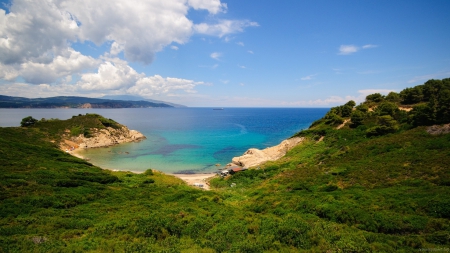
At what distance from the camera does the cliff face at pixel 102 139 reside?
68.4 metres

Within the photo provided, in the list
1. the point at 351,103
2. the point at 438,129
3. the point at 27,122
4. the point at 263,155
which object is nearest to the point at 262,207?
the point at 438,129

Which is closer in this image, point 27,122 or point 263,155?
point 263,155

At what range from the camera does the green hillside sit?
11.0m

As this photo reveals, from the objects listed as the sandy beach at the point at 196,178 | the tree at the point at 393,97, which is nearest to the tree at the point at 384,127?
the tree at the point at 393,97

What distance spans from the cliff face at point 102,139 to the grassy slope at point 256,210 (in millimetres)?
42288

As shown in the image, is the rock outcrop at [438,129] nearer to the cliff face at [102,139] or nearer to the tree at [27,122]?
the cliff face at [102,139]

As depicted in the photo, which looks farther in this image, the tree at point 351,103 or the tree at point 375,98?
the tree at point 351,103

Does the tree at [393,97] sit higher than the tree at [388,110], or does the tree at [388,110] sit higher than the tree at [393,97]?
the tree at [393,97]

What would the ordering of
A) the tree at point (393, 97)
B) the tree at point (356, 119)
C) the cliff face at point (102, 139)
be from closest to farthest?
1. the tree at point (356, 119)
2. the tree at point (393, 97)
3. the cliff face at point (102, 139)

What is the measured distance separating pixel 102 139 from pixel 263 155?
57.8 m

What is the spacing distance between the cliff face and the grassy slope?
4229cm

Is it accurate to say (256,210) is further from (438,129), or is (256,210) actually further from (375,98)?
(375,98)

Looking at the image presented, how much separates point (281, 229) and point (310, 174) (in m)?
16.1

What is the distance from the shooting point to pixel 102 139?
7369 cm
